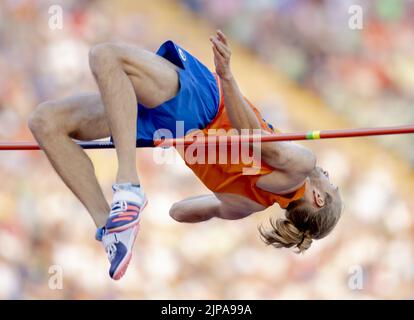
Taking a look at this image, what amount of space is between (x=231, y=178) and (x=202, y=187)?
205cm

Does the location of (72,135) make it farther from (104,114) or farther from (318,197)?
(318,197)

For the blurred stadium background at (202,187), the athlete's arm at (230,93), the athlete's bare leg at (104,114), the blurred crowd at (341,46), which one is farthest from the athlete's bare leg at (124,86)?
the blurred crowd at (341,46)

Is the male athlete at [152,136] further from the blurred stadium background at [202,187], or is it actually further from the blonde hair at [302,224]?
the blurred stadium background at [202,187]

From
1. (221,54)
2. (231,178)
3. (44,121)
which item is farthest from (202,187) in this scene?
(221,54)

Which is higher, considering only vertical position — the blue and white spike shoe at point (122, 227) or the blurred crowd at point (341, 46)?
the blurred crowd at point (341, 46)

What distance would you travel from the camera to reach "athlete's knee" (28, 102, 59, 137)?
308cm

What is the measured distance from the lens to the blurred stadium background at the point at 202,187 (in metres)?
5.12

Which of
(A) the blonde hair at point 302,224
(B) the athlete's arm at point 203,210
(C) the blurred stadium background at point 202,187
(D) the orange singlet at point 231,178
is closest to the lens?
(D) the orange singlet at point 231,178

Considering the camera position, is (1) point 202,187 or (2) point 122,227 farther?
(1) point 202,187

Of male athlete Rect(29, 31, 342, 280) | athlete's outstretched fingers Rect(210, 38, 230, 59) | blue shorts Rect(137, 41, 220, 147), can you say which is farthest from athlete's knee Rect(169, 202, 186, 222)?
athlete's outstretched fingers Rect(210, 38, 230, 59)

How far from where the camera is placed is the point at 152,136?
10.3 ft

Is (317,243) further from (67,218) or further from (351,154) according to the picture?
(67,218)

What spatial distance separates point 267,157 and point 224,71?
346 mm
